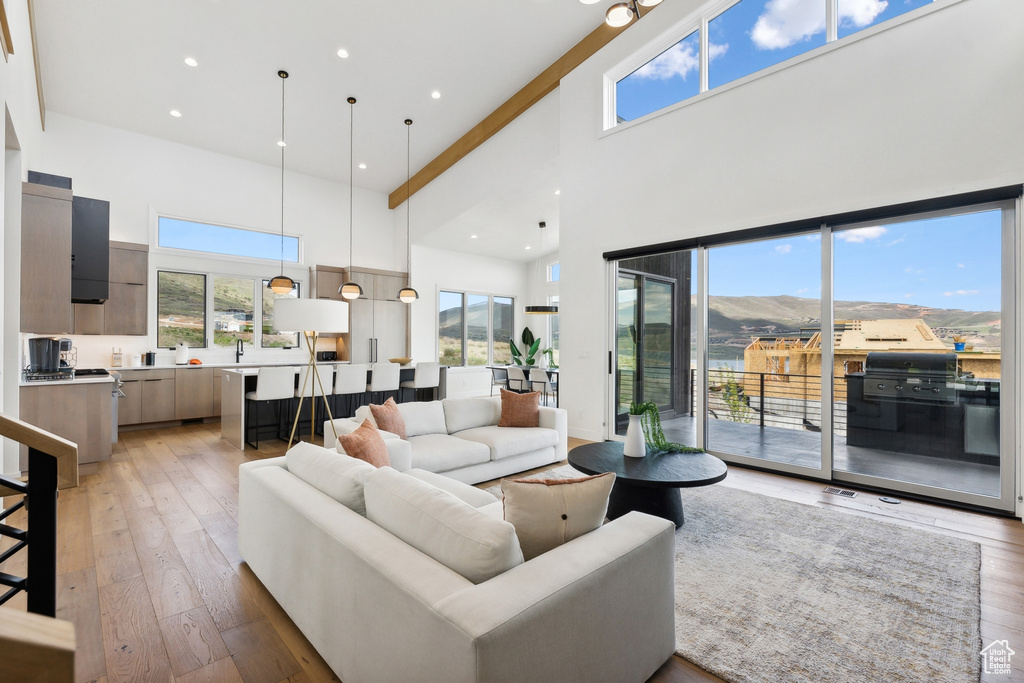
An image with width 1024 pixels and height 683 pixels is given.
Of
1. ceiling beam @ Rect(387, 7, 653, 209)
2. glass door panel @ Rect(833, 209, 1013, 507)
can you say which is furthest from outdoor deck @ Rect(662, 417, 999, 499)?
ceiling beam @ Rect(387, 7, 653, 209)

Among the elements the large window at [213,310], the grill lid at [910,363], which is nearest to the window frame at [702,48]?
the grill lid at [910,363]

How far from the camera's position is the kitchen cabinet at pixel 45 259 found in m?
4.13

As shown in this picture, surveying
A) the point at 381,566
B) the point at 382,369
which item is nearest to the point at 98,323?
the point at 382,369

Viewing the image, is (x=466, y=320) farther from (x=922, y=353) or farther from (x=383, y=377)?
(x=922, y=353)

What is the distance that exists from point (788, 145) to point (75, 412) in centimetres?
678

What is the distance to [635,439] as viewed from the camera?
10.8 ft

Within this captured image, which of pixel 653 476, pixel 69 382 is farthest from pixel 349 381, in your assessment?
Answer: pixel 653 476

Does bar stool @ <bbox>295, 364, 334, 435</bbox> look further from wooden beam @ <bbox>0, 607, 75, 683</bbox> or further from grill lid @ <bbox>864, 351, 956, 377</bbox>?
wooden beam @ <bbox>0, 607, 75, 683</bbox>

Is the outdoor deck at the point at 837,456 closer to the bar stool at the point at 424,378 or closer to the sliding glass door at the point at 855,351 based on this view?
the sliding glass door at the point at 855,351

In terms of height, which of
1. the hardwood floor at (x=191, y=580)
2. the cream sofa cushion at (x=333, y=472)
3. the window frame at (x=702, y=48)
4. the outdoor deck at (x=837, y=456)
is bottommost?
the hardwood floor at (x=191, y=580)

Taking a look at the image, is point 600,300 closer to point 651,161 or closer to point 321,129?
point 651,161

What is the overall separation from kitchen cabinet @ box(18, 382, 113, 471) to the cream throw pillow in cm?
471

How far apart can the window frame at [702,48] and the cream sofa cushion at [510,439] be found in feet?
11.4

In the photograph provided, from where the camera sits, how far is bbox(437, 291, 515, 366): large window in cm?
988
